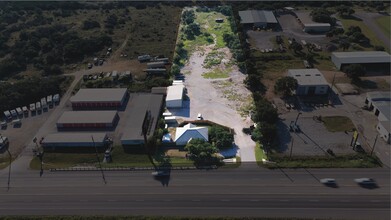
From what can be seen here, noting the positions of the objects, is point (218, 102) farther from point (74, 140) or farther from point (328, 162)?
point (74, 140)

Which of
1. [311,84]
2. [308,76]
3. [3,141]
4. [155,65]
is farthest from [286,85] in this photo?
[3,141]

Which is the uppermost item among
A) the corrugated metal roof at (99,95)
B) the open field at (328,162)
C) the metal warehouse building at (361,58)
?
the metal warehouse building at (361,58)

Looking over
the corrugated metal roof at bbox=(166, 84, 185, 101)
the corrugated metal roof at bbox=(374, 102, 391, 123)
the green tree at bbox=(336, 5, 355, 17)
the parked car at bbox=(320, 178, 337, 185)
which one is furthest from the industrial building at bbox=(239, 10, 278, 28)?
the parked car at bbox=(320, 178, 337, 185)

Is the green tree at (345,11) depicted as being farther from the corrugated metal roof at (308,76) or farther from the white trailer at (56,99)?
the white trailer at (56,99)

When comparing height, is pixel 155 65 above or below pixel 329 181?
above

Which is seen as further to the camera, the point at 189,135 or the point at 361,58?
the point at 361,58

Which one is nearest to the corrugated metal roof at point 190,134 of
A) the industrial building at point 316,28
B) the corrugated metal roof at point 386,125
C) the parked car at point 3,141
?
the parked car at point 3,141
